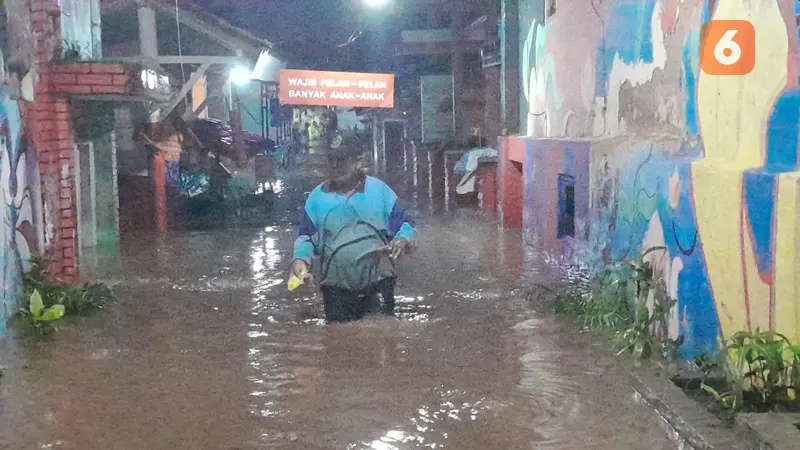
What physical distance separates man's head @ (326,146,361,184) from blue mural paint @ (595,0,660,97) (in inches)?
115

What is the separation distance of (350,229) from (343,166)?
553mm

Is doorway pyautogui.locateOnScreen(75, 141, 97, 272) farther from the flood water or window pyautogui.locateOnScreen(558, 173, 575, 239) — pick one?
window pyautogui.locateOnScreen(558, 173, 575, 239)

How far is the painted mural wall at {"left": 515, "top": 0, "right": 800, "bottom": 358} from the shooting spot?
491 centimetres

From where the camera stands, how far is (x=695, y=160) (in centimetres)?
623

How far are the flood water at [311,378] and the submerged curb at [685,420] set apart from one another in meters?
0.12

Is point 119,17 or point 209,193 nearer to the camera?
point 209,193

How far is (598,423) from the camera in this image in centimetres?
517

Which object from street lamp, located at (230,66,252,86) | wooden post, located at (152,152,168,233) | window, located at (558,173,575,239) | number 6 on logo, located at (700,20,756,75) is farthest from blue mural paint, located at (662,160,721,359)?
street lamp, located at (230,66,252,86)

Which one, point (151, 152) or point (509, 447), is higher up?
point (151, 152)

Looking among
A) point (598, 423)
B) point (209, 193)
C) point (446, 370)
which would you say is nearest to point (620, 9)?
point (446, 370)

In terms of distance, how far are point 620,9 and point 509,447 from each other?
5.88 metres

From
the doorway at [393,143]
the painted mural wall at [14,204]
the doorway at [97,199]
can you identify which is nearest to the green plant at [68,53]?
the painted mural wall at [14,204]

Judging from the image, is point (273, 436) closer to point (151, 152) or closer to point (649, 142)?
point (649, 142)

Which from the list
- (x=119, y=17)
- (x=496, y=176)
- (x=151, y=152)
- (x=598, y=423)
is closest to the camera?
(x=598, y=423)
